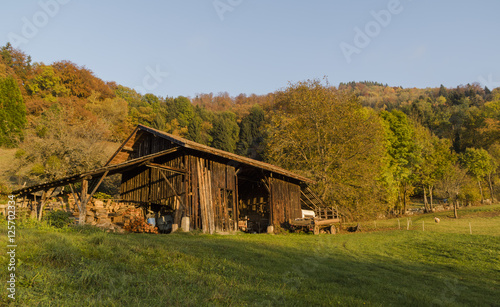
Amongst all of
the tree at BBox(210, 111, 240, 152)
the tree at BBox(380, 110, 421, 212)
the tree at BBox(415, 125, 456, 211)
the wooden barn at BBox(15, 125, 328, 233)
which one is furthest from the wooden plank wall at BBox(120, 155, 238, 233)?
the tree at BBox(210, 111, 240, 152)

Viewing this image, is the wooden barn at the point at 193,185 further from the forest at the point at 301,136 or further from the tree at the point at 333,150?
the forest at the point at 301,136

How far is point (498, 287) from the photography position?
11.8 meters

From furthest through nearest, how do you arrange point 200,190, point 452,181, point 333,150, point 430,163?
point 430,163 → point 452,181 → point 333,150 → point 200,190

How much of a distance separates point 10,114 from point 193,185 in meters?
37.7

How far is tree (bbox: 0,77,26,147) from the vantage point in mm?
44094

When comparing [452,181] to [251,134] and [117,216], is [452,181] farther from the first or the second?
[117,216]

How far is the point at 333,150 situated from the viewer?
3422 cm

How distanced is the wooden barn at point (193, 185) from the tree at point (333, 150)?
353 cm

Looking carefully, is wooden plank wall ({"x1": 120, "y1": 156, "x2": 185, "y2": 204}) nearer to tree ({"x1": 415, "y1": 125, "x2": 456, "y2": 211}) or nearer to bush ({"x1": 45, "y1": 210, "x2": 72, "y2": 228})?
bush ({"x1": 45, "y1": 210, "x2": 72, "y2": 228})

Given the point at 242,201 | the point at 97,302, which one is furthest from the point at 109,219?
the point at 97,302

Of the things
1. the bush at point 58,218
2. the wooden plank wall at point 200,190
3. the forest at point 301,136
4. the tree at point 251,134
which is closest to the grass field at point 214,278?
the bush at point 58,218

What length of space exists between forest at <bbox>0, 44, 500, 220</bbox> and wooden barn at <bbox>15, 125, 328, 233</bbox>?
5.66m

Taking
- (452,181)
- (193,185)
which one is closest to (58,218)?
(193,185)

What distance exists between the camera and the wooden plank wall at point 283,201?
2652 cm
